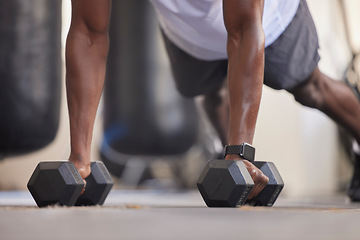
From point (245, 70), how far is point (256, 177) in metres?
0.20

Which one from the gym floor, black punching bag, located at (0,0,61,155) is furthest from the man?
black punching bag, located at (0,0,61,155)

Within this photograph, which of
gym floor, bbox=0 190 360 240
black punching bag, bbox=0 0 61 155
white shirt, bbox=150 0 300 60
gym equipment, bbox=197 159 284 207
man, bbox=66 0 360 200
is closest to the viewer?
gym floor, bbox=0 190 360 240

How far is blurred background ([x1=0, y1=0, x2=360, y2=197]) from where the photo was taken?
2182 mm

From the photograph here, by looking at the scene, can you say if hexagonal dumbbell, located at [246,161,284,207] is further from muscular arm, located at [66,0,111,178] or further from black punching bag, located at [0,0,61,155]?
black punching bag, located at [0,0,61,155]

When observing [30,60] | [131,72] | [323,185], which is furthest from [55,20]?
[323,185]

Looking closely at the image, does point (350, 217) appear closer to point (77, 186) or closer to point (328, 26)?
point (77, 186)

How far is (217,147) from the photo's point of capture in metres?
2.01

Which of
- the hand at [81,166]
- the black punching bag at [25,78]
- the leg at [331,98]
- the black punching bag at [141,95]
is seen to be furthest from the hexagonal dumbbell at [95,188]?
the black punching bag at [141,95]

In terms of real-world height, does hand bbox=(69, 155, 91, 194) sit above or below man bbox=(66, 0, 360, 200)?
below

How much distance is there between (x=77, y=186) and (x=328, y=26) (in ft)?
10.2

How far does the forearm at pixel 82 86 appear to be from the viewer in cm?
122

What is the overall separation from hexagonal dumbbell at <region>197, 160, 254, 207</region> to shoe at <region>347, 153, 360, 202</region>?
0.63m

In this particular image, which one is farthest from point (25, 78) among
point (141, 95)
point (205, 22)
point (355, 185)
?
point (355, 185)

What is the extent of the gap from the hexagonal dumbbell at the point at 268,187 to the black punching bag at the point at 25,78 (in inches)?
47.2
